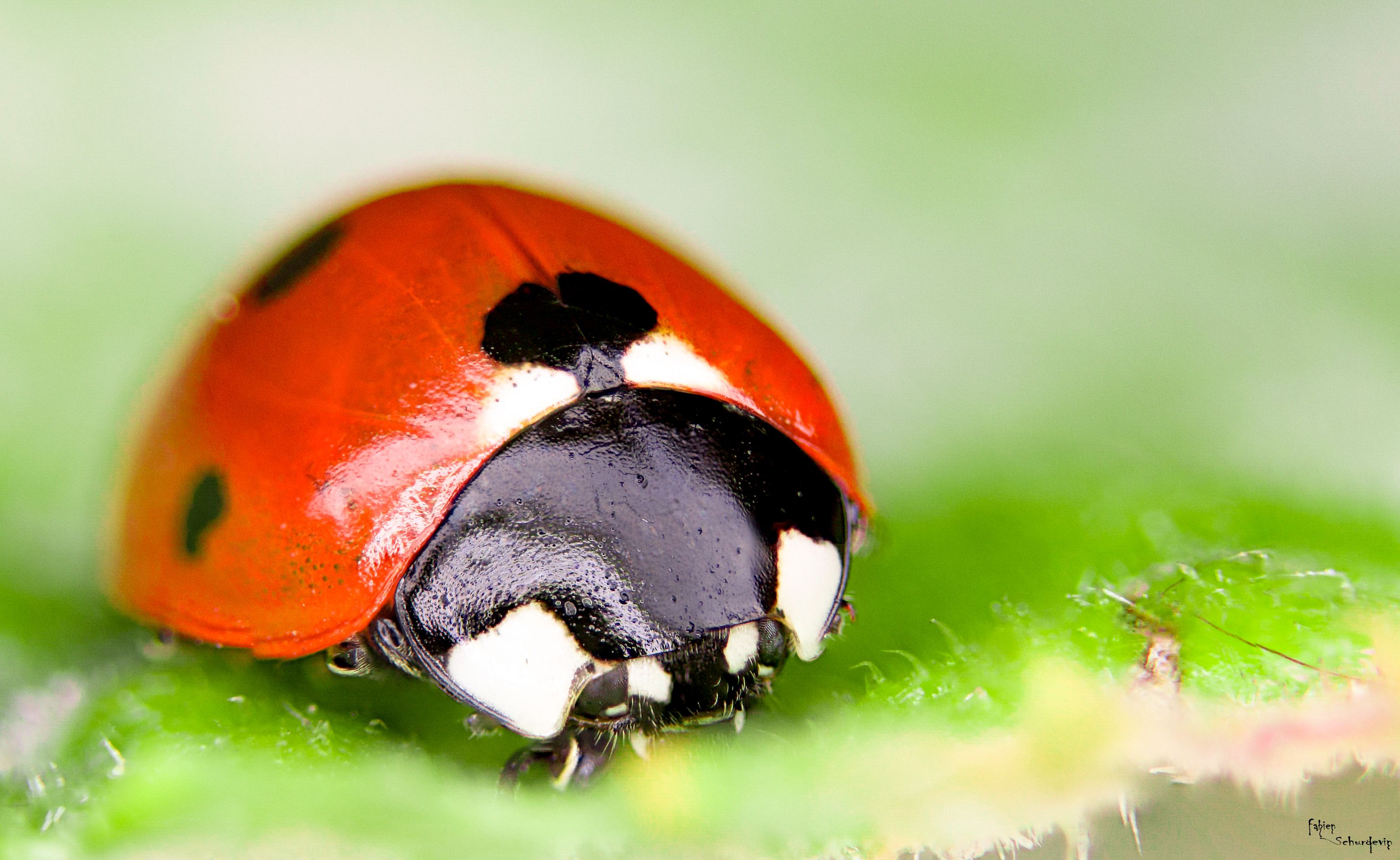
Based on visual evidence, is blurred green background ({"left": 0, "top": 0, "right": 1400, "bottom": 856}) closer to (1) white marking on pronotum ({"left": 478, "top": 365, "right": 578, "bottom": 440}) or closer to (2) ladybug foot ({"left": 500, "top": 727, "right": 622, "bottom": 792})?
(2) ladybug foot ({"left": 500, "top": 727, "right": 622, "bottom": 792})

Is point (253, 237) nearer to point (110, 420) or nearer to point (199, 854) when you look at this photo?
point (110, 420)

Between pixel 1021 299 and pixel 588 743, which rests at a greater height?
pixel 1021 299

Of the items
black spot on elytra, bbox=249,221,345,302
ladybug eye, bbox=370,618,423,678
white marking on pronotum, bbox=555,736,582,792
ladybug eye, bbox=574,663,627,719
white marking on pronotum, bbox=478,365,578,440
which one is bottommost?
white marking on pronotum, bbox=555,736,582,792

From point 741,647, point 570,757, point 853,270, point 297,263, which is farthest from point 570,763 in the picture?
point 853,270

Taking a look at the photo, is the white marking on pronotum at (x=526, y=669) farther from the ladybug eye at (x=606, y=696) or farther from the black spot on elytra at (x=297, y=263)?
the black spot on elytra at (x=297, y=263)

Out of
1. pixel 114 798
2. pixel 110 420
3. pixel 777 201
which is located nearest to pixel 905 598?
pixel 114 798

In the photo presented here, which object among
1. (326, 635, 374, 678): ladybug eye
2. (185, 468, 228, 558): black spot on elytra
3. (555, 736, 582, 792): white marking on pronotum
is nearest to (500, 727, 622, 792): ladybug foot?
(555, 736, 582, 792): white marking on pronotum
